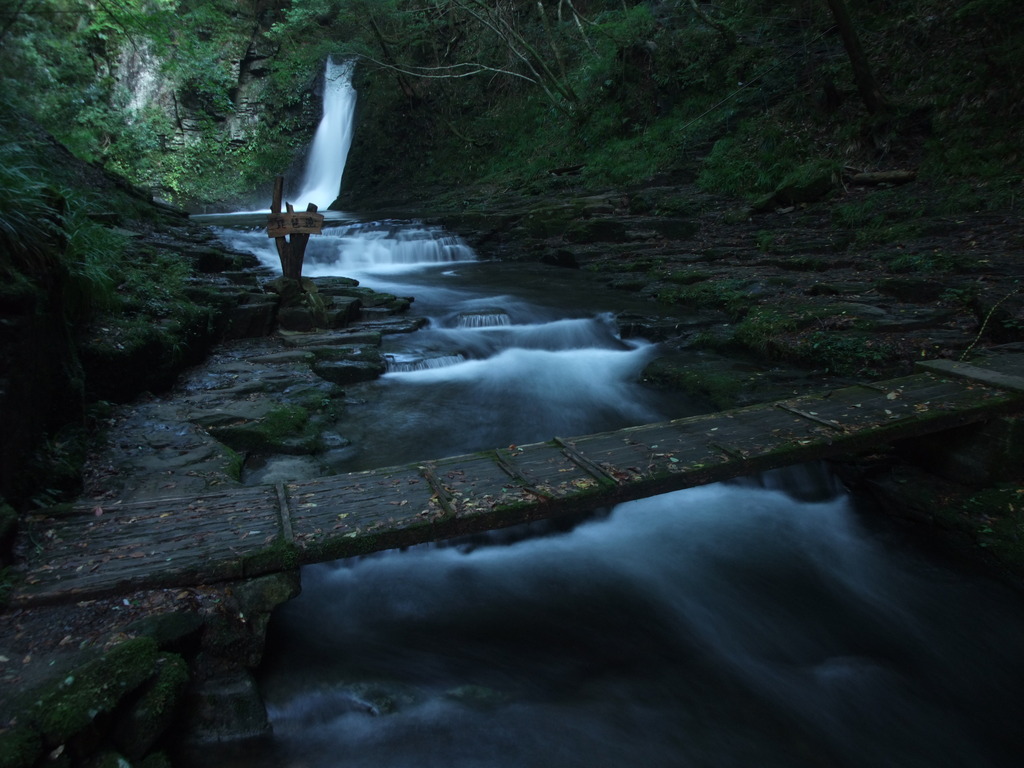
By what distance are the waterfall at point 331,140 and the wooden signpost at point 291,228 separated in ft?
57.3

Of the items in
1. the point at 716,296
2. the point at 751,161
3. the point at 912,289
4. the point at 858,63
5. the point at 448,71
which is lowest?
the point at 716,296

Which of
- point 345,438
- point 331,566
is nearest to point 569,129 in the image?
point 345,438

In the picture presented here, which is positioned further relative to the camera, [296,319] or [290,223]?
[290,223]

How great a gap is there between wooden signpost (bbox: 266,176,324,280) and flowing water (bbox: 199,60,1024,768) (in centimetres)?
364

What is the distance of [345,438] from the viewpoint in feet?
16.3

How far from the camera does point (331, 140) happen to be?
25453 millimetres

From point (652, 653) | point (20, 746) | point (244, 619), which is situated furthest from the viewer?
point (652, 653)

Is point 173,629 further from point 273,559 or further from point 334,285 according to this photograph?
point 334,285

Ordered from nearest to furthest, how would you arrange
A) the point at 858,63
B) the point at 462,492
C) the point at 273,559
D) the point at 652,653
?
1. the point at 273,559
2. the point at 462,492
3. the point at 652,653
4. the point at 858,63

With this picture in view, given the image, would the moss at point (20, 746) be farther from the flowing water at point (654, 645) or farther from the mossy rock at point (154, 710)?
the flowing water at point (654, 645)

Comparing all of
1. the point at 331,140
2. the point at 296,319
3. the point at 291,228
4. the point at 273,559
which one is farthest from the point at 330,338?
the point at 331,140

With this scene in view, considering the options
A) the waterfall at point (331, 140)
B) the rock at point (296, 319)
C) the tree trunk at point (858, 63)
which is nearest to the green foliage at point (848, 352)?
the rock at point (296, 319)

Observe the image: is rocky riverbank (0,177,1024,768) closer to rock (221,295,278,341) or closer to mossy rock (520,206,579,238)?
rock (221,295,278,341)

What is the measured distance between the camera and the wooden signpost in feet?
25.1
